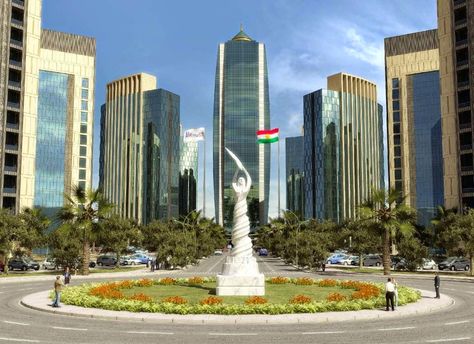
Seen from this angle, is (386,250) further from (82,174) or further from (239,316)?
(82,174)

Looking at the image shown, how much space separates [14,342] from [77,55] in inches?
5573

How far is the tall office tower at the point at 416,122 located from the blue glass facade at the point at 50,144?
9086cm

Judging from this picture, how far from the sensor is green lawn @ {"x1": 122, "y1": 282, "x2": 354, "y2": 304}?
89.2 feet

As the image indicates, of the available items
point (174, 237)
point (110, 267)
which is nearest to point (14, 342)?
point (174, 237)

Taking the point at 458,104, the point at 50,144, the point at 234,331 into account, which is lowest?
the point at 234,331

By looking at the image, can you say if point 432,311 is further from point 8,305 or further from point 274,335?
point 8,305

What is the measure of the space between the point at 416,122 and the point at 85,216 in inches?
4537

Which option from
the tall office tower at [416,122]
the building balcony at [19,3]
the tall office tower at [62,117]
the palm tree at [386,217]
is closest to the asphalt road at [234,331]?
the palm tree at [386,217]

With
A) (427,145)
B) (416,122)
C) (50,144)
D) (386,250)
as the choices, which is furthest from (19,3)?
(427,145)

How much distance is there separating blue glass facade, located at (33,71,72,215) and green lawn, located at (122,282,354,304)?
11693cm

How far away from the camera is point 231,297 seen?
2770cm

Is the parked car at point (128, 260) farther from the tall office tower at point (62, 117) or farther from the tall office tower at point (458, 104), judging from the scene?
the tall office tower at point (62, 117)

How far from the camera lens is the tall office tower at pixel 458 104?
276ft

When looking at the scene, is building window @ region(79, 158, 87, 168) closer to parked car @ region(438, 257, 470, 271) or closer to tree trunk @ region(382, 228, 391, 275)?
parked car @ region(438, 257, 470, 271)
